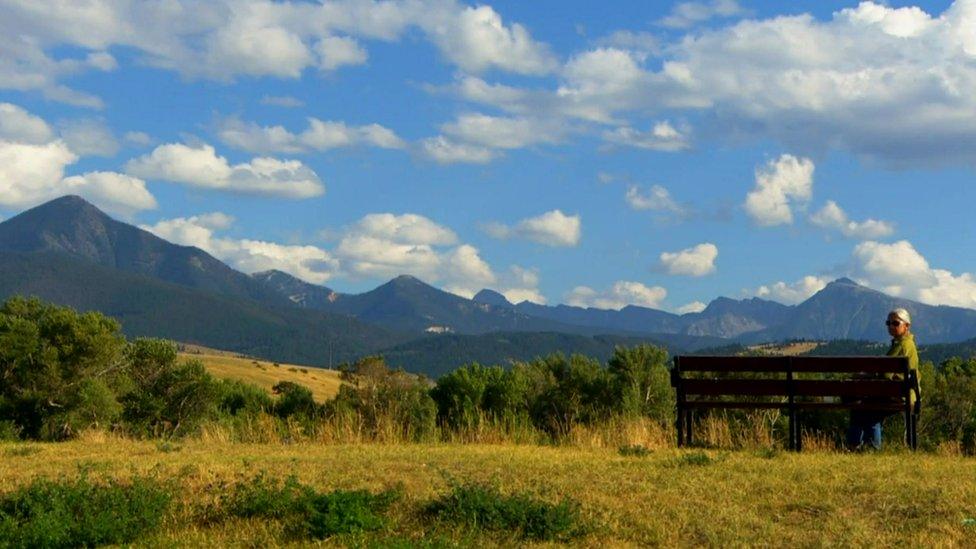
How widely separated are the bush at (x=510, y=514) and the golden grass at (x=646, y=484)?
18cm

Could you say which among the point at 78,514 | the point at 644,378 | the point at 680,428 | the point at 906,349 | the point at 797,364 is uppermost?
the point at 906,349

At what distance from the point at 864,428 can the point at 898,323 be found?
4.99ft

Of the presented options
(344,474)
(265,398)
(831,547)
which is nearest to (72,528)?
(344,474)

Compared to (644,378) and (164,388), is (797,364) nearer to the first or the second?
(644,378)

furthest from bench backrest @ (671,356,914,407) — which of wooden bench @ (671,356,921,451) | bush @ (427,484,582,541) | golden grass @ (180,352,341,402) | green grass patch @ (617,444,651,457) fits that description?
golden grass @ (180,352,341,402)

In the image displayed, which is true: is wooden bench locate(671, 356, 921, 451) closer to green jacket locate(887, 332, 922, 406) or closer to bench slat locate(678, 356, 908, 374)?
bench slat locate(678, 356, 908, 374)

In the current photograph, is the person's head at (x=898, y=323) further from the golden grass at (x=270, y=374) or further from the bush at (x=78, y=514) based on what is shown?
the golden grass at (x=270, y=374)

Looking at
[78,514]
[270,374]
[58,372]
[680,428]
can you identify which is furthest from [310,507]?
[270,374]

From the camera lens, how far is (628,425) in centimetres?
1390

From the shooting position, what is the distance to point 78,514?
327 inches

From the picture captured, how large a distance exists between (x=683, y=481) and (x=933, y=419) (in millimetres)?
11394

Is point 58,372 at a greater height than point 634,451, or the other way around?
point 58,372

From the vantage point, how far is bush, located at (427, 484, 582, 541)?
7.82 m

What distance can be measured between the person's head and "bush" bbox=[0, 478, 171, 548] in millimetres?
9574
